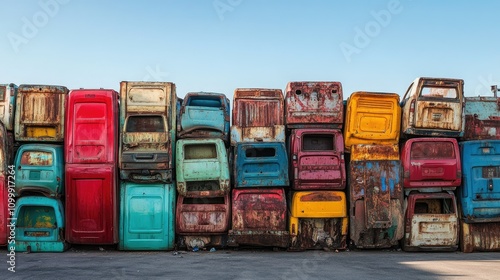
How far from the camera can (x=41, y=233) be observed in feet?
24.4

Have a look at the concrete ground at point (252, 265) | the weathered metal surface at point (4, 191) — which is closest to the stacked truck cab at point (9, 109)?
the weathered metal surface at point (4, 191)

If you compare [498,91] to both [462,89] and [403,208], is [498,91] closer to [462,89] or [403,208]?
[462,89]

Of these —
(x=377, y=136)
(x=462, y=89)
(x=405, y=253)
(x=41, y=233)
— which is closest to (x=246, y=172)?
(x=377, y=136)

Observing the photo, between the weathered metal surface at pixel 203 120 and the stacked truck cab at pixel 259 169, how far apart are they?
16cm

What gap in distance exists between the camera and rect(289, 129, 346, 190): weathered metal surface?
7621mm

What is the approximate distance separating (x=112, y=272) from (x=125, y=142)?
96.0 inches

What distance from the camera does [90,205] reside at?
294 inches

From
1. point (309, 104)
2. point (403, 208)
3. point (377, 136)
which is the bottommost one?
point (403, 208)

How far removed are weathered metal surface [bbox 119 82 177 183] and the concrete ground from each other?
119cm

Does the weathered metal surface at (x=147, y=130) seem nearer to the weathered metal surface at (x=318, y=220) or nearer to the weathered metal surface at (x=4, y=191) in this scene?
the weathered metal surface at (x=4, y=191)

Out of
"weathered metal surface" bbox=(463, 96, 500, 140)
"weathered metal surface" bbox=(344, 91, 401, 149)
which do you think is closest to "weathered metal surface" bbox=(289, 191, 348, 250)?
"weathered metal surface" bbox=(344, 91, 401, 149)

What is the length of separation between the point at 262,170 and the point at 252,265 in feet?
6.05

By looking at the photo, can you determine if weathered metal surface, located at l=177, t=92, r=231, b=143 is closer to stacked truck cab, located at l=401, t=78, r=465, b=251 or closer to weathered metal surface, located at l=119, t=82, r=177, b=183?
weathered metal surface, located at l=119, t=82, r=177, b=183

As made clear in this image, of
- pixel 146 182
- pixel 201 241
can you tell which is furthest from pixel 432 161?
pixel 146 182
